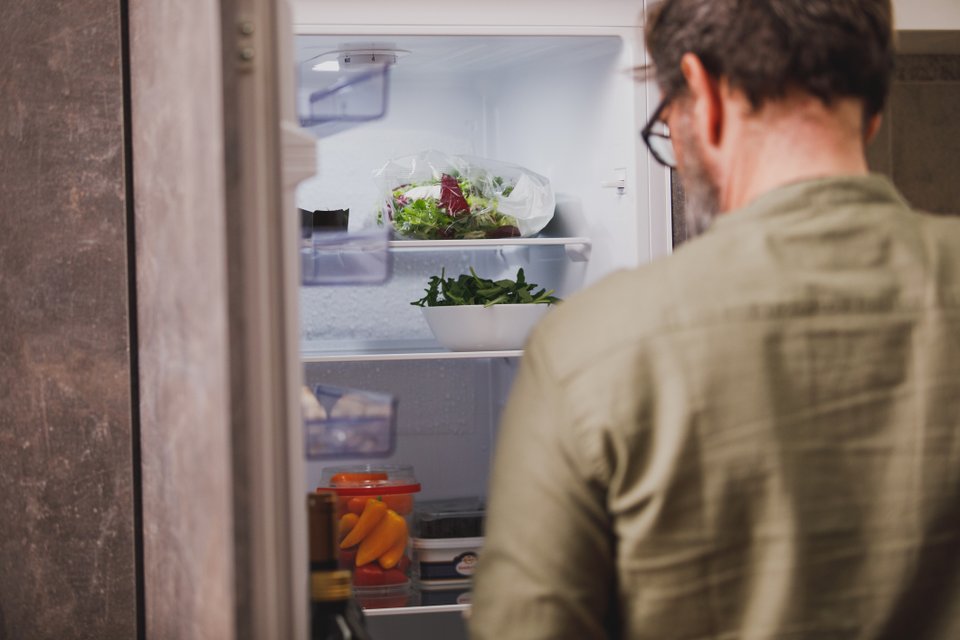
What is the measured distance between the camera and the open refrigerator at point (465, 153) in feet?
5.99

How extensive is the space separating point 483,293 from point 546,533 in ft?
3.98

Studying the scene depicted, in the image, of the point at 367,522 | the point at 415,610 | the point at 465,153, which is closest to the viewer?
the point at 415,610

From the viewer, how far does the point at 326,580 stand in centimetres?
102

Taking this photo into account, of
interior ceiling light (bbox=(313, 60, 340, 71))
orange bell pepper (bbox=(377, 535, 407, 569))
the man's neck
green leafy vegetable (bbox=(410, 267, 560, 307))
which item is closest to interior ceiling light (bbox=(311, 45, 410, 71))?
interior ceiling light (bbox=(313, 60, 340, 71))

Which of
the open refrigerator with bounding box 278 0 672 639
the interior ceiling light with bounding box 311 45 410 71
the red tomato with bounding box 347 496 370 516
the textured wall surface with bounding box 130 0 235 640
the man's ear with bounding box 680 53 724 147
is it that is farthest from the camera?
the red tomato with bounding box 347 496 370 516

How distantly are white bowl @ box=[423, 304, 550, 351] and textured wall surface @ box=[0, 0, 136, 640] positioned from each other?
0.88 metres

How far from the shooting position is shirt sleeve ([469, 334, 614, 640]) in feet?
2.77

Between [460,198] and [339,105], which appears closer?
[339,105]

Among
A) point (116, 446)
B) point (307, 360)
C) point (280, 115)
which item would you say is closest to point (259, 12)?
point (280, 115)

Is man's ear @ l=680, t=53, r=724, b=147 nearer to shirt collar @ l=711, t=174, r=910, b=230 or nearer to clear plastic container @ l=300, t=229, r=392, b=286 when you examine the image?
shirt collar @ l=711, t=174, r=910, b=230

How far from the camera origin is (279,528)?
860mm

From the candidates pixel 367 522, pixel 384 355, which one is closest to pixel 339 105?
pixel 384 355

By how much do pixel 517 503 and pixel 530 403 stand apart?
9 centimetres

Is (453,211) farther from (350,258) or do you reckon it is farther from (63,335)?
(63,335)
